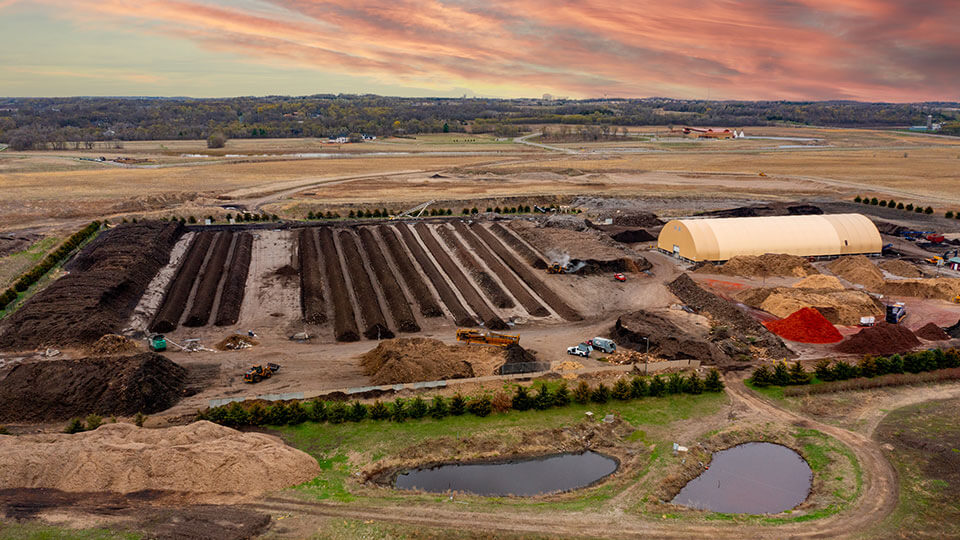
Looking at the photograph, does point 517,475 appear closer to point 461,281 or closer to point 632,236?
point 461,281

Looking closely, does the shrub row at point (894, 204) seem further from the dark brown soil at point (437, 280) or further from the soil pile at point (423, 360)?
A: the soil pile at point (423, 360)

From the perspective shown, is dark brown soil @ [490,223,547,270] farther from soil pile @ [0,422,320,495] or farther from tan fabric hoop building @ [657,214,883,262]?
soil pile @ [0,422,320,495]

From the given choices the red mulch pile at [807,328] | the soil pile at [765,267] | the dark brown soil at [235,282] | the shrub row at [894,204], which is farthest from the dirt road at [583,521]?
the shrub row at [894,204]

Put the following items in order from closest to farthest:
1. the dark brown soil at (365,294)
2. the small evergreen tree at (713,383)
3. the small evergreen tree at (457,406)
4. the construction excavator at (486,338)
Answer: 1. the small evergreen tree at (457,406)
2. the small evergreen tree at (713,383)
3. the construction excavator at (486,338)
4. the dark brown soil at (365,294)

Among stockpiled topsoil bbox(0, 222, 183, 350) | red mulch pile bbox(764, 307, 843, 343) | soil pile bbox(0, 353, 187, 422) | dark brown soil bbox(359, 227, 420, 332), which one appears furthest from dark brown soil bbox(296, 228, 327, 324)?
red mulch pile bbox(764, 307, 843, 343)

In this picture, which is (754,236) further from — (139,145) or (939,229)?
(139,145)
